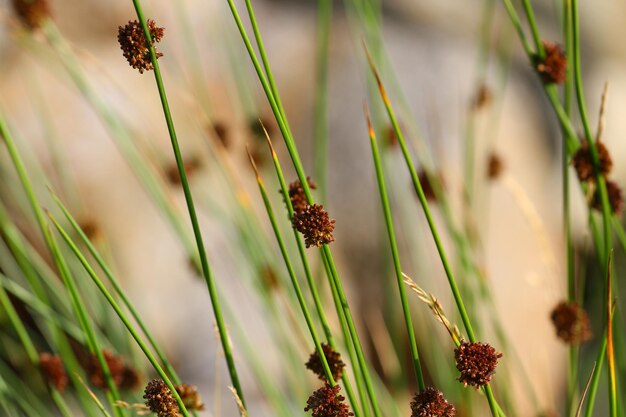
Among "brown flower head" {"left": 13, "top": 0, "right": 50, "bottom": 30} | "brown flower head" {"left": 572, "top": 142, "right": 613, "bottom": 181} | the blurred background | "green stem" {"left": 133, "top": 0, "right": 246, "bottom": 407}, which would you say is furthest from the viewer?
the blurred background

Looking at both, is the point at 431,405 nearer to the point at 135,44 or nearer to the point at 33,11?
the point at 135,44

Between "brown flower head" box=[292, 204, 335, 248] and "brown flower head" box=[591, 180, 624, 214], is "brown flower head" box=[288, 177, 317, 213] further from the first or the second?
"brown flower head" box=[591, 180, 624, 214]

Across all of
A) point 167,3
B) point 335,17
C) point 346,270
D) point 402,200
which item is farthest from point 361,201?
point 167,3

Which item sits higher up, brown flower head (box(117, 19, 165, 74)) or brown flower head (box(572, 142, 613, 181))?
brown flower head (box(572, 142, 613, 181))

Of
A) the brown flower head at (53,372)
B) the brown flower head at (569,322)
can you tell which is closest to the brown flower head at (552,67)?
the brown flower head at (569,322)

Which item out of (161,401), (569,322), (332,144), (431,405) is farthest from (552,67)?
(332,144)

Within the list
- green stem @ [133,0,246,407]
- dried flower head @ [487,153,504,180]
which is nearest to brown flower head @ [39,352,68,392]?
green stem @ [133,0,246,407]

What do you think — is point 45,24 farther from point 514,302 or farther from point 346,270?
point 514,302
